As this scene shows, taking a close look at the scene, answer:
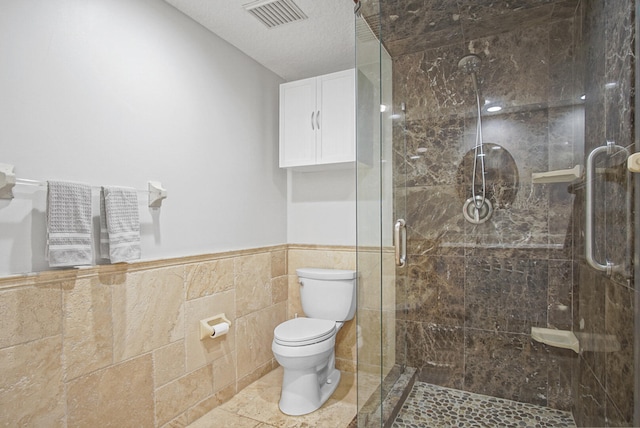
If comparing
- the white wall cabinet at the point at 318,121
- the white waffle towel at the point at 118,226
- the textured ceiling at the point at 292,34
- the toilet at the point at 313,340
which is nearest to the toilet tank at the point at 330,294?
the toilet at the point at 313,340

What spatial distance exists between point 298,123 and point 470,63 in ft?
4.06

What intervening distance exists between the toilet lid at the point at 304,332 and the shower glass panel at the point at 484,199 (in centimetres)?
41

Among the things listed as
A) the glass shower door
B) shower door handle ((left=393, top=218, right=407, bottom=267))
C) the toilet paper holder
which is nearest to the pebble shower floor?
the glass shower door

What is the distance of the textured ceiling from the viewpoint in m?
1.99

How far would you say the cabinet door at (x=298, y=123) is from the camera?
263 cm

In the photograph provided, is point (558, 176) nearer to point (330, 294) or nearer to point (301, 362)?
point (330, 294)

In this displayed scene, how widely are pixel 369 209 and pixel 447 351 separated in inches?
44.1

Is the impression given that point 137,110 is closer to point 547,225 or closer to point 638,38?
point 638,38

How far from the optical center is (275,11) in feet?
6.64

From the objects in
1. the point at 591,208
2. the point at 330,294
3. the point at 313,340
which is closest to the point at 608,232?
the point at 591,208

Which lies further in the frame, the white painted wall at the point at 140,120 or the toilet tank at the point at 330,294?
the toilet tank at the point at 330,294

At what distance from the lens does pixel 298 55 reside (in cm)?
257

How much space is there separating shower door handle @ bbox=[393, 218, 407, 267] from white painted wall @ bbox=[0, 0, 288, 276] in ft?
3.56

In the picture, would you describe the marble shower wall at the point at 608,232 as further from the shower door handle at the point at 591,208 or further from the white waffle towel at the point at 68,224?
the white waffle towel at the point at 68,224
